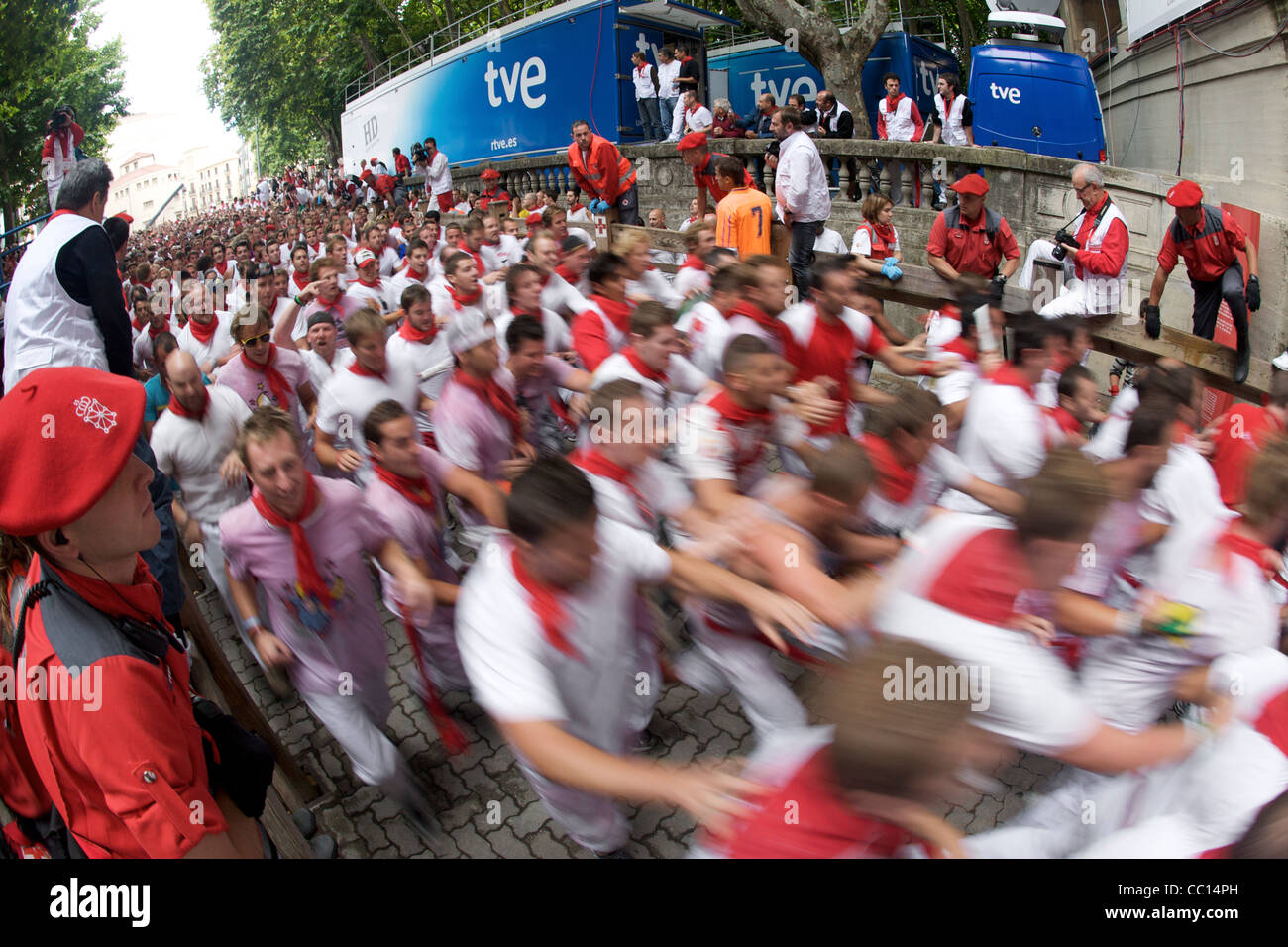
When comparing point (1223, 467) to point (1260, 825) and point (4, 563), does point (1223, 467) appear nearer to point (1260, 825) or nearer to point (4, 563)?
point (1260, 825)

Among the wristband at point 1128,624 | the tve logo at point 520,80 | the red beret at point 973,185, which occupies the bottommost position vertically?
the wristband at point 1128,624

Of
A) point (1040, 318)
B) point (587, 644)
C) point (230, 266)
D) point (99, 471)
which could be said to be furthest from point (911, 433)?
point (230, 266)

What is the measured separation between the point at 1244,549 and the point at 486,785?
130 inches

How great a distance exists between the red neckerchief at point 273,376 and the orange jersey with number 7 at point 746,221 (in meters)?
4.02

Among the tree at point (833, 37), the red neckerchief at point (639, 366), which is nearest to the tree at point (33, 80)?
the tree at point (833, 37)

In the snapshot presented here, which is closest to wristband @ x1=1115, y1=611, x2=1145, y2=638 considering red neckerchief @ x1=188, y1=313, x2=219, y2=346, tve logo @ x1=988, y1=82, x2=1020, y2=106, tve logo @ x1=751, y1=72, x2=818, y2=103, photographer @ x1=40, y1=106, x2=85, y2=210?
red neckerchief @ x1=188, y1=313, x2=219, y2=346

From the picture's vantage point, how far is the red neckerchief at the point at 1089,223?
7.09 metres

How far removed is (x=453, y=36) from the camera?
29.3 meters

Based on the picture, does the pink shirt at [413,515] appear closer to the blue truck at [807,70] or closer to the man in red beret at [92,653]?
the man in red beret at [92,653]

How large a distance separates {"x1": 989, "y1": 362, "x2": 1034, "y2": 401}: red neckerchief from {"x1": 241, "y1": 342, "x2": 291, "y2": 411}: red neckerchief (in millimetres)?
4352

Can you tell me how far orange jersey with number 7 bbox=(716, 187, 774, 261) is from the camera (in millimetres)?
7781

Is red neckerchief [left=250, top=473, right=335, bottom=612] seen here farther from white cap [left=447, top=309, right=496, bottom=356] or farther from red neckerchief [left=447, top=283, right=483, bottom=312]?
red neckerchief [left=447, top=283, right=483, bottom=312]

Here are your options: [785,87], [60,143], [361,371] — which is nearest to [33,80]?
[785,87]

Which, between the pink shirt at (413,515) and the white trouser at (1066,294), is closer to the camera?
the pink shirt at (413,515)
